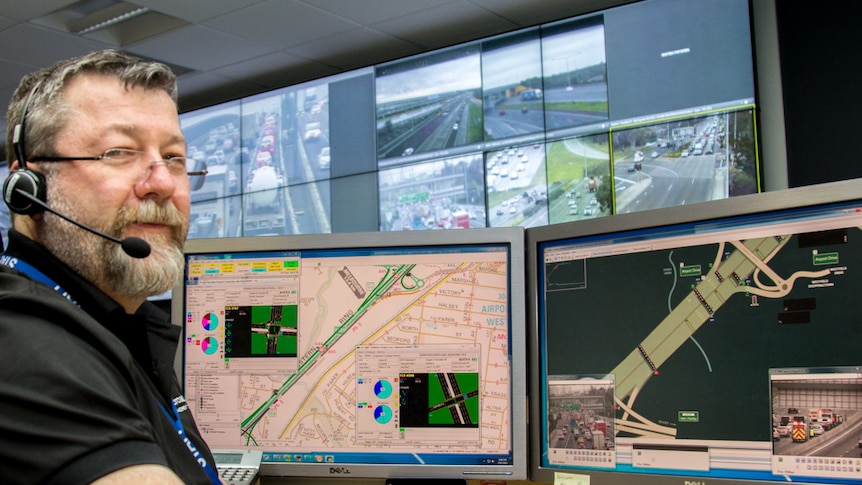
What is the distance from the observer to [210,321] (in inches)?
56.2

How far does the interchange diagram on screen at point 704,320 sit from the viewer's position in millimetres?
1020

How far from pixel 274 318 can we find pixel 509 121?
2.98 meters

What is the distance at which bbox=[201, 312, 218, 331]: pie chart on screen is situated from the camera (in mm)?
1426

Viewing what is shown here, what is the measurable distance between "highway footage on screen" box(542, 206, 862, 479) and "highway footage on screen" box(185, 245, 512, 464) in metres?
0.12

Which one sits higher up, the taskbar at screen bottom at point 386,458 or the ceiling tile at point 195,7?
A: the ceiling tile at point 195,7

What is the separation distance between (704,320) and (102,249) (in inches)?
33.2

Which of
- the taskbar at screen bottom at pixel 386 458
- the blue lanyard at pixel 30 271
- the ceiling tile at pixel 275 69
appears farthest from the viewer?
the ceiling tile at pixel 275 69

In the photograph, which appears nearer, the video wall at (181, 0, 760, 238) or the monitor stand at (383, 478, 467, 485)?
the monitor stand at (383, 478, 467, 485)

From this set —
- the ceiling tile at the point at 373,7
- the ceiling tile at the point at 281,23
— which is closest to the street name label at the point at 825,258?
the ceiling tile at the point at 373,7

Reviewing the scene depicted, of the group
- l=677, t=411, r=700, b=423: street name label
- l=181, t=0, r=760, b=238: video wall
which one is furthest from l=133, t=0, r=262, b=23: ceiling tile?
l=677, t=411, r=700, b=423: street name label

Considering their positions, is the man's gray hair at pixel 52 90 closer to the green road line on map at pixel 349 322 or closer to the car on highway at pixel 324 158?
the green road line on map at pixel 349 322

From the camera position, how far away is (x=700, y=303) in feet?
3.68

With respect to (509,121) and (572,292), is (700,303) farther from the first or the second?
(509,121)

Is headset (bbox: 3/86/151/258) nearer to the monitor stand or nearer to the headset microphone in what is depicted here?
the headset microphone
